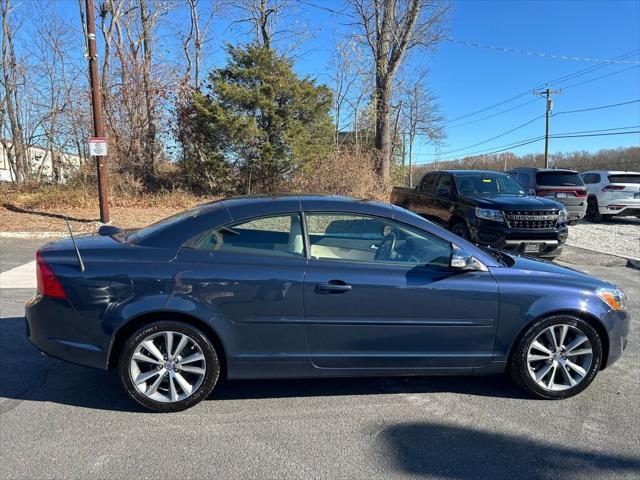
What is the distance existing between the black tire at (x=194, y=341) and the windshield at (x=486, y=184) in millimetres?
7229

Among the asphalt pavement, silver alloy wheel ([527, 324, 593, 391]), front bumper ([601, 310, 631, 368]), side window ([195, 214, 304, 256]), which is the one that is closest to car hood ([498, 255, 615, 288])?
front bumper ([601, 310, 631, 368])

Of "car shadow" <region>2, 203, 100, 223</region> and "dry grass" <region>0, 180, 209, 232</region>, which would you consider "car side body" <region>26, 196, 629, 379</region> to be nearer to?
"dry grass" <region>0, 180, 209, 232</region>

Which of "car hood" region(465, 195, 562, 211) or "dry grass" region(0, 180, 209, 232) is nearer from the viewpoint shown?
"car hood" region(465, 195, 562, 211)

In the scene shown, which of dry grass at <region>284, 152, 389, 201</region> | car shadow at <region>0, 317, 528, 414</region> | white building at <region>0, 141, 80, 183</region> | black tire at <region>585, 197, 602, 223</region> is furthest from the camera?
dry grass at <region>284, 152, 389, 201</region>

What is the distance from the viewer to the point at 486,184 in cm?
948

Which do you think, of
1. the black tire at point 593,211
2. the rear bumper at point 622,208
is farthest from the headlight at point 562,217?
the black tire at point 593,211

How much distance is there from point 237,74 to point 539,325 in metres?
14.7

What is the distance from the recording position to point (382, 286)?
129 inches

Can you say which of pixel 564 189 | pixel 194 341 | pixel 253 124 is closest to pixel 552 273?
pixel 194 341

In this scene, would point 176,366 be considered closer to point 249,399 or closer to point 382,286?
point 249,399

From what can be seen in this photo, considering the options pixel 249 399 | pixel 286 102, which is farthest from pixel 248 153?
pixel 249 399

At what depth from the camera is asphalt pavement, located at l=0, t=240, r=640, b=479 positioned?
2.68 m

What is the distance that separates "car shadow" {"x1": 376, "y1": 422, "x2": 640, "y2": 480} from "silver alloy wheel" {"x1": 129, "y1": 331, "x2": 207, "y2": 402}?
53.0 inches

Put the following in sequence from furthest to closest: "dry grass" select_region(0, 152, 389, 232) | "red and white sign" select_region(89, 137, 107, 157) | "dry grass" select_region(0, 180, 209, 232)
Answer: "dry grass" select_region(0, 152, 389, 232) → "dry grass" select_region(0, 180, 209, 232) → "red and white sign" select_region(89, 137, 107, 157)
